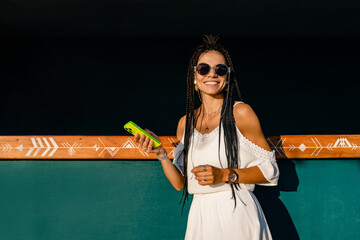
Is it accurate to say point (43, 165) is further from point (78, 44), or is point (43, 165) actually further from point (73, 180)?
point (78, 44)

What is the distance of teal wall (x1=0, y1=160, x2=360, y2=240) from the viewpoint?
92.0 inches

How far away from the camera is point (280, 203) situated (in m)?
2.34

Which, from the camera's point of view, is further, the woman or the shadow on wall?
the shadow on wall

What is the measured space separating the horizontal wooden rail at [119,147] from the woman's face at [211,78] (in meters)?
0.39

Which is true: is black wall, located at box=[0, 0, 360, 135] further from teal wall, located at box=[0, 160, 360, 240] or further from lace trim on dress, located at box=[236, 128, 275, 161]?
lace trim on dress, located at box=[236, 128, 275, 161]

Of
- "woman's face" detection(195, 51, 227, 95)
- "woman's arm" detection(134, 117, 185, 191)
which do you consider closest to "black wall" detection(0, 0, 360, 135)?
"woman's face" detection(195, 51, 227, 95)

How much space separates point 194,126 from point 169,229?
2.02ft

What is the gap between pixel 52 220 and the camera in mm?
2383

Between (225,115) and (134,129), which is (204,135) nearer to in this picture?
(225,115)

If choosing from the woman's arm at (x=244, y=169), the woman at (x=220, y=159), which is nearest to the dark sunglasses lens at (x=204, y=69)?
the woman at (x=220, y=159)

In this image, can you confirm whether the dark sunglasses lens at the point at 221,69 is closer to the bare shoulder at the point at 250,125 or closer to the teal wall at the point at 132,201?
the bare shoulder at the point at 250,125

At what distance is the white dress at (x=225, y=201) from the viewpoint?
1.88m

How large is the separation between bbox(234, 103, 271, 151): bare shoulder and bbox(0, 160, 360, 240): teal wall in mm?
480

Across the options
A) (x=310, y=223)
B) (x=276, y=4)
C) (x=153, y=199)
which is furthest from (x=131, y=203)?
(x=276, y=4)
